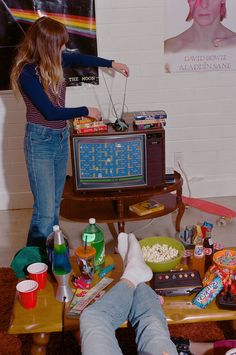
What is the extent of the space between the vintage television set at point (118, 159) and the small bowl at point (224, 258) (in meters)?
0.75

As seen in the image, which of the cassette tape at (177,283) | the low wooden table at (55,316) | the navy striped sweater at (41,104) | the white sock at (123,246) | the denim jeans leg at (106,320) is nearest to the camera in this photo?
the denim jeans leg at (106,320)

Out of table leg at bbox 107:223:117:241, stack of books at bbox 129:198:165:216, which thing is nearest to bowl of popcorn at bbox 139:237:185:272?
stack of books at bbox 129:198:165:216

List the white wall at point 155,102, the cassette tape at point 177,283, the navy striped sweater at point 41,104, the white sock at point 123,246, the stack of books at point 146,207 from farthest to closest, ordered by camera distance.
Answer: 1. the white wall at point 155,102
2. the stack of books at point 146,207
3. the navy striped sweater at point 41,104
4. the white sock at point 123,246
5. the cassette tape at point 177,283

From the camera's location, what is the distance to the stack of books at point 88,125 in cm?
230

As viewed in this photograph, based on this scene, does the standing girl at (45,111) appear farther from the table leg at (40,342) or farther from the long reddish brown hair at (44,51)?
the table leg at (40,342)

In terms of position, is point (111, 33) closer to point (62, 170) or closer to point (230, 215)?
point (62, 170)

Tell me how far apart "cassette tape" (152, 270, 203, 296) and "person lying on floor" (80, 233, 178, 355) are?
5 cm

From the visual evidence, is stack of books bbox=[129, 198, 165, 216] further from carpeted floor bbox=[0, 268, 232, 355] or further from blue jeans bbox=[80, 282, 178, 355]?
blue jeans bbox=[80, 282, 178, 355]

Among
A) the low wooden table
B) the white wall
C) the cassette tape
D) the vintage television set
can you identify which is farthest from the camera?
the white wall

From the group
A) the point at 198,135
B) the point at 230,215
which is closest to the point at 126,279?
the point at 230,215

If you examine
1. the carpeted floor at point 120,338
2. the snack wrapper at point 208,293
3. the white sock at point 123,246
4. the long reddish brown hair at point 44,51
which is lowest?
the carpeted floor at point 120,338

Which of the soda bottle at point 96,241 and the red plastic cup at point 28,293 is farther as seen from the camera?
the soda bottle at point 96,241

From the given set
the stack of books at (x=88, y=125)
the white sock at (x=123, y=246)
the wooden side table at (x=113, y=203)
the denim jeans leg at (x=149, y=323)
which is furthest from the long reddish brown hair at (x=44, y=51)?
the denim jeans leg at (x=149, y=323)

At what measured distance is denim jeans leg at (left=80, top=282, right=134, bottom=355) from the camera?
1.25 metres
